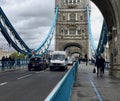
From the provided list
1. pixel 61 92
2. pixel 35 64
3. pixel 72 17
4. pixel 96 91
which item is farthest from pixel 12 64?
pixel 72 17

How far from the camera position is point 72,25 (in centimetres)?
12156

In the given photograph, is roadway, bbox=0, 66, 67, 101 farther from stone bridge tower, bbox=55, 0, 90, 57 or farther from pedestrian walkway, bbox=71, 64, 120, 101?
stone bridge tower, bbox=55, 0, 90, 57

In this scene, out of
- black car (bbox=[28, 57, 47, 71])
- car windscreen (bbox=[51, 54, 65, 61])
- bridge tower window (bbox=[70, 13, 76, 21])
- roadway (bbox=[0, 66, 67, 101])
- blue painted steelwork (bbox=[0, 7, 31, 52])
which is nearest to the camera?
roadway (bbox=[0, 66, 67, 101])

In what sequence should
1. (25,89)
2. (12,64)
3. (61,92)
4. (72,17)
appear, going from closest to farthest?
1. (61,92)
2. (25,89)
3. (12,64)
4. (72,17)

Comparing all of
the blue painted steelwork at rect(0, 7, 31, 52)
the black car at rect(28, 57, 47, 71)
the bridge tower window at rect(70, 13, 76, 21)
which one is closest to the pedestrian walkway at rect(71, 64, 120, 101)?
the black car at rect(28, 57, 47, 71)

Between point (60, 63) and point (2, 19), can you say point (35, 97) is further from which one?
point (2, 19)

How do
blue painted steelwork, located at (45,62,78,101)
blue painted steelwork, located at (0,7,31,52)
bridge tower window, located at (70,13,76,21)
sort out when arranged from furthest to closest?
bridge tower window, located at (70,13,76,21), blue painted steelwork, located at (0,7,31,52), blue painted steelwork, located at (45,62,78,101)

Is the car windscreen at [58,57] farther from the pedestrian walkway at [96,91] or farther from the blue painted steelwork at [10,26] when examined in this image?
the pedestrian walkway at [96,91]

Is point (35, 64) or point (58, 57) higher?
point (58, 57)

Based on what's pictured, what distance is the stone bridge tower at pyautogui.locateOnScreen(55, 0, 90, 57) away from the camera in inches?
4599

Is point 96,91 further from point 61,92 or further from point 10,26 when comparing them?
point 10,26

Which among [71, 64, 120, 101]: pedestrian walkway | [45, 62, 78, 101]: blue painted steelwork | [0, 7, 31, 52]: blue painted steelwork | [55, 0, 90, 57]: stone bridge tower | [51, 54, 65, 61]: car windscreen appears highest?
[55, 0, 90, 57]: stone bridge tower

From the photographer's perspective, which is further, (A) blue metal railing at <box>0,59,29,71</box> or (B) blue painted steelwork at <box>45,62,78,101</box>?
(A) blue metal railing at <box>0,59,29,71</box>

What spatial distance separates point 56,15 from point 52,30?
7.26 metres
